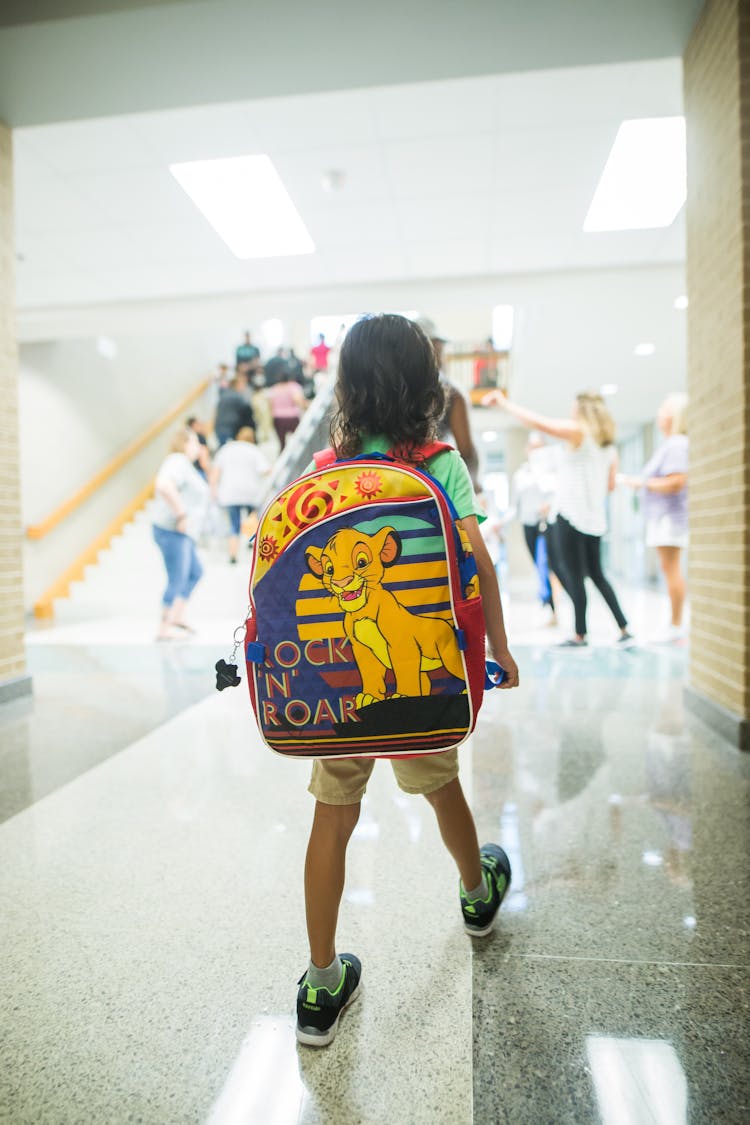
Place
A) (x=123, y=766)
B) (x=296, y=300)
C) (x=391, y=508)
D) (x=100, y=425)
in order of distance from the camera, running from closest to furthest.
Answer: (x=391, y=508)
(x=123, y=766)
(x=296, y=300)
(x=100, y=425)

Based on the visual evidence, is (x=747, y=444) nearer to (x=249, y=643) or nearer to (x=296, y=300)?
(x=249, y=643)

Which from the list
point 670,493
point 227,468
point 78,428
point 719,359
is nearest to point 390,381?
point 719,359

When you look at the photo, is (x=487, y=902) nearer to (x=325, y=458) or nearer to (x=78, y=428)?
(x=325, y=458)

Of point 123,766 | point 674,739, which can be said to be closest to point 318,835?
point 123,766

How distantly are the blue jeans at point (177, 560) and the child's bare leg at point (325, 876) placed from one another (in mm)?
4356

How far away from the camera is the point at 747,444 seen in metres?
2.51

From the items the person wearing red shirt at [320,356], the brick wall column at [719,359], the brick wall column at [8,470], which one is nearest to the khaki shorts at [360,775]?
the brick wall column at [719,359]

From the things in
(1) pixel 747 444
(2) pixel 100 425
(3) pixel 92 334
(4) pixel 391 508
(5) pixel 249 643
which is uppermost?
(3) pixel 92 334

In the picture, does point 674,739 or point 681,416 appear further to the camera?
point 681,416

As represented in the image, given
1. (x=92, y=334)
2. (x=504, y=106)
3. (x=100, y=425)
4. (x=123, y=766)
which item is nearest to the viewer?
(x=123, y=766)

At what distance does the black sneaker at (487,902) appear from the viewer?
53.4 inches

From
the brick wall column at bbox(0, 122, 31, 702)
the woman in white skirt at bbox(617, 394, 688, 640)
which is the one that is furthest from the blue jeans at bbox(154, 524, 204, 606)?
the woman in white skirt at bbox(617, 394, 688, 640)

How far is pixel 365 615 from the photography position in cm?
100

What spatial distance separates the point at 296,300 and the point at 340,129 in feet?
9.16
